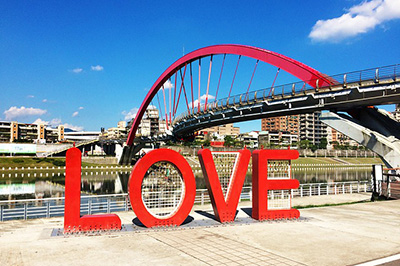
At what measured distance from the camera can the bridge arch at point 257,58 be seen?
3255 centimetres

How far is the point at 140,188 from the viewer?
→ 1303cm

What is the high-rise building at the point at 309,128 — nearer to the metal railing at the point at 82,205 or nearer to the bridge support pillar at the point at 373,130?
the metal railing at the point at 82,205

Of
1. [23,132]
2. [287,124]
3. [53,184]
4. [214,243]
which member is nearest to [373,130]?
[214,243]

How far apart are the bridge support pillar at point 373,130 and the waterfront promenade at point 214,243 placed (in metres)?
10.8

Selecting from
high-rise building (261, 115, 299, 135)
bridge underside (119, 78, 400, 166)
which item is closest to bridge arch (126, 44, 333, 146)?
bridge underside (119, 78, 400, 166)

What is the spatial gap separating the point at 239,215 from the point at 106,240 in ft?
22.7

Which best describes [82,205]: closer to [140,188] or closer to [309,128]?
[140,188]

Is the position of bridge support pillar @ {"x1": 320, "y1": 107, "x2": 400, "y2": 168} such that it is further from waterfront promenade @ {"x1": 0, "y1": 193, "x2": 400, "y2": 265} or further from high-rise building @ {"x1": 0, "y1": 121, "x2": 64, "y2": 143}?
high-rise building @ {"x1": 0, "y1": 121, "x2": 64, "y2": 143}

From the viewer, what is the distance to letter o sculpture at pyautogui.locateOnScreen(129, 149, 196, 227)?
12977 millimetres

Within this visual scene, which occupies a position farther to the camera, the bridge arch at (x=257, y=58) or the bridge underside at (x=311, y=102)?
the bridge arch at (x=257, y=58)

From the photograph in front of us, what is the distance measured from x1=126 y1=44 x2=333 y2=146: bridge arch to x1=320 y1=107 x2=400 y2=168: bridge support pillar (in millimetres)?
3649

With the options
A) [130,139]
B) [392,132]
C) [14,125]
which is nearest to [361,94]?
[392,132]

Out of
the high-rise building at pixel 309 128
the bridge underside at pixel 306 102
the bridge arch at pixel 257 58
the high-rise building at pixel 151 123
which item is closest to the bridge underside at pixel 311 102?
the bridge underside at pixel 306 102

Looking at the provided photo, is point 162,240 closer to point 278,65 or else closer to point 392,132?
point 392,132
